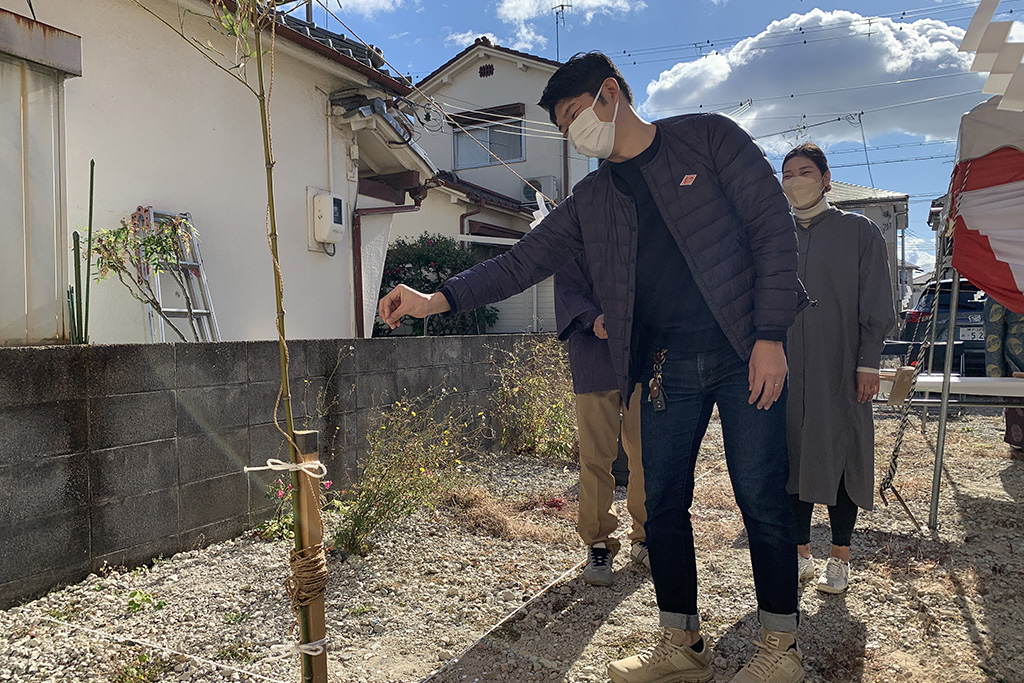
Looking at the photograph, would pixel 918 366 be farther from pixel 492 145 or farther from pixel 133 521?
pixel 492 145

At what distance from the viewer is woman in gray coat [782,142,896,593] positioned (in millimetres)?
2732

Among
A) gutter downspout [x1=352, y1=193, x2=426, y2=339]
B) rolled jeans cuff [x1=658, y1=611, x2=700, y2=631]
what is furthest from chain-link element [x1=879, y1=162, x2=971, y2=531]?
gutter downspout [x1=352, y1=193, x2=426, y2=339]

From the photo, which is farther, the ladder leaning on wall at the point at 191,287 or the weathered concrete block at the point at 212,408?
the ladder leaning on wall at the point at 191,287

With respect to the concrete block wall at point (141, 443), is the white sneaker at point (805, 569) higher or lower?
lower

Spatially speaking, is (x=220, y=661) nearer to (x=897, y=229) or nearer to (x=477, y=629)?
(x=477, y=629)

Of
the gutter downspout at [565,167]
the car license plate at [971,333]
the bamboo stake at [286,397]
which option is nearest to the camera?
the bamboo stake at [286,397]

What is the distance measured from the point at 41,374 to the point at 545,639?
2138mm

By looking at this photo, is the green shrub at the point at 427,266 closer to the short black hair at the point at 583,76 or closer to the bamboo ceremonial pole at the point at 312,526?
the short black hair at the point at 583,76

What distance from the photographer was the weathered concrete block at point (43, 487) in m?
2.52

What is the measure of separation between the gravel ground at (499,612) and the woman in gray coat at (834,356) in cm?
39

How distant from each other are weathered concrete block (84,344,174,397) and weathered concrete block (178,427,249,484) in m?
0.30

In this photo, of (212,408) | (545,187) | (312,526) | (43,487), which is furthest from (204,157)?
(545,187)

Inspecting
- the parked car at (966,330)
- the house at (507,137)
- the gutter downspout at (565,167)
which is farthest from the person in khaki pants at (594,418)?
the gutter downspout at (565,167)

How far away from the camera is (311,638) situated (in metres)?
1.42
